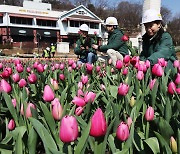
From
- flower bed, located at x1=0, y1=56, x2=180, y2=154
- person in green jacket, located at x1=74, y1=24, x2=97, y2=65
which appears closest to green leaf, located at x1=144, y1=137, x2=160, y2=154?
flower bed, located at x1=0, y1=56, x2=180, y2=154

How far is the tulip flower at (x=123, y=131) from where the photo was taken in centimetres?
93

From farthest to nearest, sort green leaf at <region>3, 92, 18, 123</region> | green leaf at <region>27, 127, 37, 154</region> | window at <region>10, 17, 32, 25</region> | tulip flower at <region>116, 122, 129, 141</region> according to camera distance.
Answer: window at <region>10, 17, 32, 25</region> < green leaf at <region>3, 92, 18, 123</region> < green leaf at <region>27, 127, 37, 154</region> < tulip flower at <region>116, 122, 129, 141</region>

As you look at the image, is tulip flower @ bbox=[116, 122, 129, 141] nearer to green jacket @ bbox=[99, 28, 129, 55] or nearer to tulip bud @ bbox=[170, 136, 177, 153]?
tulip bud @ bbox=[170, 136, 177, 153]

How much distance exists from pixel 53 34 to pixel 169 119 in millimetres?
42774

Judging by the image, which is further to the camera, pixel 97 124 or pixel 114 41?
pixel 114 41

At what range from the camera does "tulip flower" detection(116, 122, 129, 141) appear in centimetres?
93

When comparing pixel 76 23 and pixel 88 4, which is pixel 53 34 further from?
pixel 88 4

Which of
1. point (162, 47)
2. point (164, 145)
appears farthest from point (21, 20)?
point (164, 145)

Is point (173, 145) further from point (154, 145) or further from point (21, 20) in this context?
Result: point (21, 20)

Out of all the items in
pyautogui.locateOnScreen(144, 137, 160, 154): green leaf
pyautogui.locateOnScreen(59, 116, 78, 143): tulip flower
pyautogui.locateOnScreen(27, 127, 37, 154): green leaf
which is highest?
pyautogui.locateOnScreen(59, 116, 78, 143): tulip flower

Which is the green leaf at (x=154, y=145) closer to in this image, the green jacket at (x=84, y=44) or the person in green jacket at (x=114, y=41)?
the person in green jacket at (x=114, y=41)

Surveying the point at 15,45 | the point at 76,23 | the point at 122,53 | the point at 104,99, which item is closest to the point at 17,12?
the point at 15,45

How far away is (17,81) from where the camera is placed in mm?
1991

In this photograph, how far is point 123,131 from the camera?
941 millimetres
